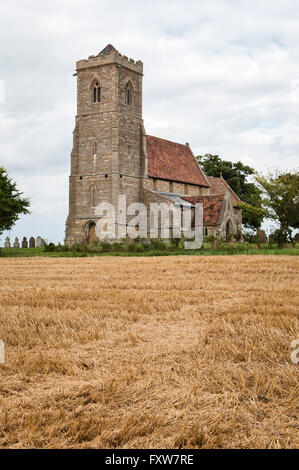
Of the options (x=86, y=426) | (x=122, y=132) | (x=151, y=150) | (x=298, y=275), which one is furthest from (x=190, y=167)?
(x=86, y=426)

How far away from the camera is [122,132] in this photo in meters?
44.8

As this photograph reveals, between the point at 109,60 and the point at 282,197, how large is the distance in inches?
831

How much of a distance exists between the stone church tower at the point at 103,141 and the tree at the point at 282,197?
13.3 m

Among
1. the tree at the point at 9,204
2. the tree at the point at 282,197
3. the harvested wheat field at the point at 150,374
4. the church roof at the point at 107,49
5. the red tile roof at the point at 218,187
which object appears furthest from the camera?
the red tile roof at the point at 218,187

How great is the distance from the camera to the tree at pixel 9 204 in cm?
3531

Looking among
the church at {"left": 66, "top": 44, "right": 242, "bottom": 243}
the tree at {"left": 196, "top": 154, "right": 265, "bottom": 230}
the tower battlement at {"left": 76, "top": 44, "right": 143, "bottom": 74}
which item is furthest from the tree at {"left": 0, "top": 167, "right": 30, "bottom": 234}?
the tree at {"left": 196, "top": 154, "right": 265, "bottom": 230}

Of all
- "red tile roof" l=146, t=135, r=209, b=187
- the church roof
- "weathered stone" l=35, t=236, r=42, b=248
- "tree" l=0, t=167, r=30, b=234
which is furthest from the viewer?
"red tile roof" l=146, t=135, r=209, b=187

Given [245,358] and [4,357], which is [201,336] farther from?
[4,357]

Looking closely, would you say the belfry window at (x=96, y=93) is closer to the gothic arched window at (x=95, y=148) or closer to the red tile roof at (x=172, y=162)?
the gothic arched window at (x=95, y=148)

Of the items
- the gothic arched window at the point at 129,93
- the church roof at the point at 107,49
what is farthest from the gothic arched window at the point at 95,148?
the church roof at the point at 107,49

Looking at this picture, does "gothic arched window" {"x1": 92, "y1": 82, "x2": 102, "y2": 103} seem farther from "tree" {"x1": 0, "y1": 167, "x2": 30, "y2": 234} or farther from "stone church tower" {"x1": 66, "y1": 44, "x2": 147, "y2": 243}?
"tree" {"x1": 0, "y1": 167, "x2": 30, "y2": 234}

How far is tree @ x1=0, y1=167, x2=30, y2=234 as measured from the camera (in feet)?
116

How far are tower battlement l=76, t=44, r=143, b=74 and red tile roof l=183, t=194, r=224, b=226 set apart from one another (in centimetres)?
1453

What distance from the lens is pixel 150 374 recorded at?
3725 mm
